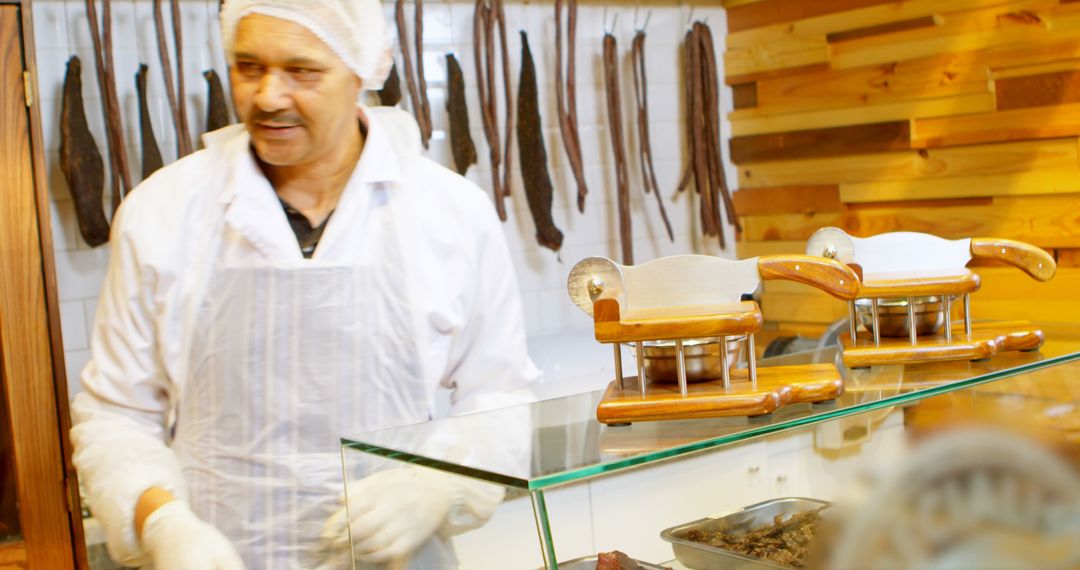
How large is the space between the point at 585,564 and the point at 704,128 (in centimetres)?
334

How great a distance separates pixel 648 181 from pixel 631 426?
3.06m

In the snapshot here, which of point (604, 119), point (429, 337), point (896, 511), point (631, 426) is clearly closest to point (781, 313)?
point (604, 119)

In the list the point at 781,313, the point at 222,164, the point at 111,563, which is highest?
the point at 222,164

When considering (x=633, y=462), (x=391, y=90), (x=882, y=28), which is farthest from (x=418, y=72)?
(x=633, y=462)

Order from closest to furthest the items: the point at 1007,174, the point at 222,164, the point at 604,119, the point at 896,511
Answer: the point at 896,511
the point at 222,164
the point at 1007,174
the point at 604,119

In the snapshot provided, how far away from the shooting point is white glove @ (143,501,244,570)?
1521 mm

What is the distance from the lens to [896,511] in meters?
0.34

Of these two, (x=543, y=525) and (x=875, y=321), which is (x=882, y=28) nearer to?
(x=875, y=321)

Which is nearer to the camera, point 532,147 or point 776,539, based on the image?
point 776,539

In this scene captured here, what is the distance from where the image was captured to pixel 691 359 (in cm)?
124

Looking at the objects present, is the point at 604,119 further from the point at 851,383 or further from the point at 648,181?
the point at 851,383

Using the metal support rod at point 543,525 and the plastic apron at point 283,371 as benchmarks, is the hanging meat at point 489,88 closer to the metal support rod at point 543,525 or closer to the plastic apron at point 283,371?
the plastic apron at point 283,371

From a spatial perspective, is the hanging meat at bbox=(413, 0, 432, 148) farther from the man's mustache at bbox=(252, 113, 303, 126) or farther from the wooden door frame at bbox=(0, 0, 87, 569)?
the man's mustache at bbox=(252, 113, 303, 126)

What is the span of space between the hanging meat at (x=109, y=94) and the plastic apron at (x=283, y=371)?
1.25 m
